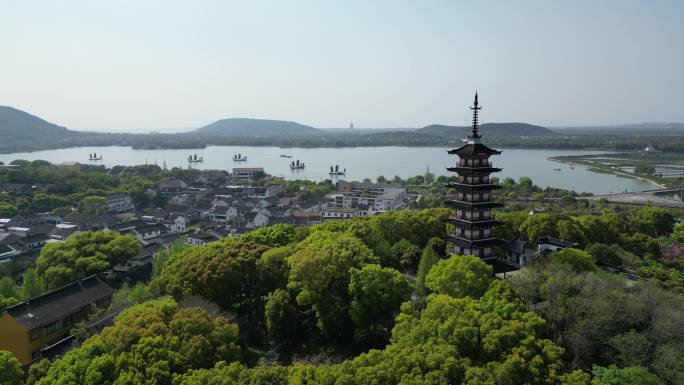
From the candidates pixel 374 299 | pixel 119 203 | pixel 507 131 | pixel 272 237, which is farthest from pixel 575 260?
pixel 507 131

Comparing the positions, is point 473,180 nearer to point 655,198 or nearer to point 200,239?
point 200,239

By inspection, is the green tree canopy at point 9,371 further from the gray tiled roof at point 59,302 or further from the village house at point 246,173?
the village house at point 246,173

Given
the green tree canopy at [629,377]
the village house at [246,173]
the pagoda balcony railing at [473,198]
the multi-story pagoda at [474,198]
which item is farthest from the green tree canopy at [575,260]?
the village house at [246,173]

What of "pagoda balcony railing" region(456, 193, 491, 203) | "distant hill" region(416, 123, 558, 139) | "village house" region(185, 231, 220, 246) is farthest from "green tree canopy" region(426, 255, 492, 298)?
"distant hill" region(416, 123, 558, 139)

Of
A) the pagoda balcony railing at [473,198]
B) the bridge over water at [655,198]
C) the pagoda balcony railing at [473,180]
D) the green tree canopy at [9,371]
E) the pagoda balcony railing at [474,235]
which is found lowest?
the bridge over water at [655,198]

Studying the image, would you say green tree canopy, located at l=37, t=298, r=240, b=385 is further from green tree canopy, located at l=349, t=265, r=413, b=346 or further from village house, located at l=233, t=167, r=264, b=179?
village house, located at l=233, t=167, r=264, b=179

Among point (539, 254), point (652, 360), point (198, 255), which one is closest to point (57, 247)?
point (198, 255)

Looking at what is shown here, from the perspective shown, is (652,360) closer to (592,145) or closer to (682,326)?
(682,326)
